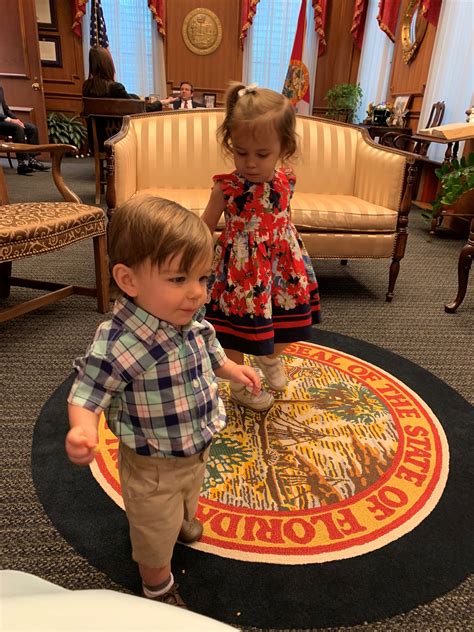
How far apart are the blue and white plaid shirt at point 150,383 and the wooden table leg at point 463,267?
7.12ft

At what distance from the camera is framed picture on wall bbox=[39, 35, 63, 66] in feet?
26.7

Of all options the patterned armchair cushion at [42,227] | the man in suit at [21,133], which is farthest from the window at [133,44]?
the patterned armchair cushion at [42,227]

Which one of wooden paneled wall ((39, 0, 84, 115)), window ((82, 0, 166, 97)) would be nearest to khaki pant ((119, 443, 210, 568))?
window ((82, 0, 166, 97))

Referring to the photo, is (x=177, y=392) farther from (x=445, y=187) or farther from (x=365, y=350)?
(x=445, y=187)

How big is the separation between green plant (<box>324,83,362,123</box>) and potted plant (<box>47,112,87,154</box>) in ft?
14.2

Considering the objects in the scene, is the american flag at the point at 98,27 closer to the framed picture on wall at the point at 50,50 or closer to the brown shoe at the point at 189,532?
the framed picture on wall at the point at 50,50

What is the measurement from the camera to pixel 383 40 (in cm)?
715

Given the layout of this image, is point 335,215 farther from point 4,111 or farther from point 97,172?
point 4,111

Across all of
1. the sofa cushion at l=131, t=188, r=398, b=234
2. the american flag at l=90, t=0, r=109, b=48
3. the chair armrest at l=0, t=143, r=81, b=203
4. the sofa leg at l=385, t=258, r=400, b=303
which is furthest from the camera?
the american flag at l=90, t=0, r=109, b=48

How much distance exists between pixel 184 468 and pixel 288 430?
2.63ft

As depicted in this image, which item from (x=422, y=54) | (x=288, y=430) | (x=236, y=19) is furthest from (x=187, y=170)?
(x=236, y=19)

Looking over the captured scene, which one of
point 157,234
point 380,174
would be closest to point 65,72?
point 380,174

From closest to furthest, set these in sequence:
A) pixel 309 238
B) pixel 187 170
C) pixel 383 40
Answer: pixel 309 238, pixel 187 170, pixel 383 40

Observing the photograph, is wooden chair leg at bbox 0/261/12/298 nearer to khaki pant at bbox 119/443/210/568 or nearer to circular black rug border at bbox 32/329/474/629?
circular black rug border at bbox 32/329/474/629
